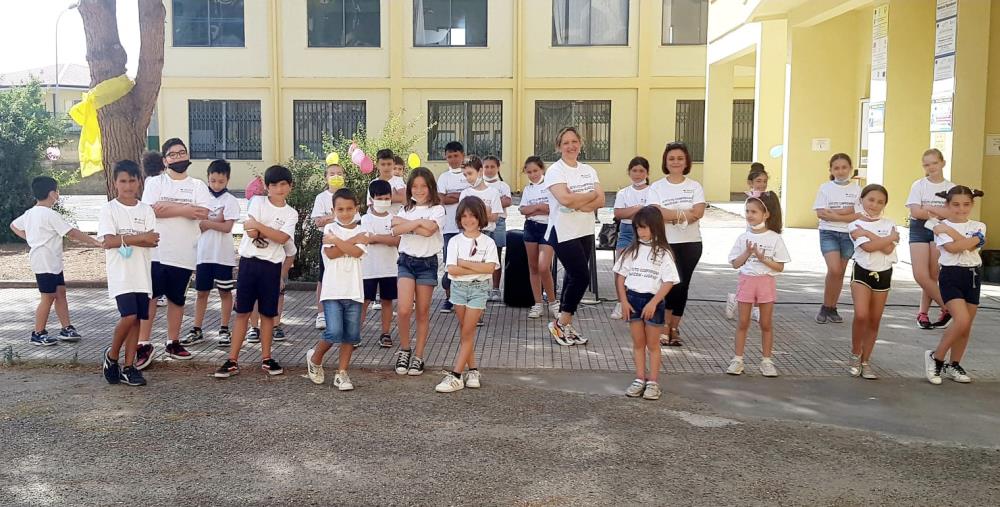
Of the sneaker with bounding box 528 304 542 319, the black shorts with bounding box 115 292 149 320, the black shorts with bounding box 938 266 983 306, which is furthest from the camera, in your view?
the sneaker with bounding box 528 304 542 319

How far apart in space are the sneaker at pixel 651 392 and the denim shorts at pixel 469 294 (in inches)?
50.6

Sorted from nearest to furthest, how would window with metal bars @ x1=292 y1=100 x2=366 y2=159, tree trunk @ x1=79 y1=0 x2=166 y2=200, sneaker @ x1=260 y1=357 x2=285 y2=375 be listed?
sneaker @ x1=260 y1=357 x2=285 y2=375
tree trunk @ x1=79 y1=0 x2=166 y2=200
window with metal bars @ x1=292 y1=100 x2=366 y2=159

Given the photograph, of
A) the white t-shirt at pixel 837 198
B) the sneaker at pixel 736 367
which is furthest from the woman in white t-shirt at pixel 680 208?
the white t-shirt at pixel 837 198

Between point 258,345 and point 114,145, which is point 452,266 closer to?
point 258,345

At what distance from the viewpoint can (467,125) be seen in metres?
28.9

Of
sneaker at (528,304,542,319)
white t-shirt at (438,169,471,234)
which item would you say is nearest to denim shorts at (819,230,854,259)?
sneaker at (528,304,542,319)

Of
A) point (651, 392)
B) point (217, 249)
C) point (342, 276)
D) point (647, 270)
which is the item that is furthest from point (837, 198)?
point (217, 249)

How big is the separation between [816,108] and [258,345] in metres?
13.1

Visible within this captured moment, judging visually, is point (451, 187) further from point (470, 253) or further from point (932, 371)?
point (932, 371)

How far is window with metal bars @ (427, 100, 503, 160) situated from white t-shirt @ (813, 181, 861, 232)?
66.8ft

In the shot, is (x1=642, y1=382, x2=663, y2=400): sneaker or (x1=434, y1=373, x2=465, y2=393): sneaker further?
(x1=434, y1=373, x2=465, y2=393): sneaker

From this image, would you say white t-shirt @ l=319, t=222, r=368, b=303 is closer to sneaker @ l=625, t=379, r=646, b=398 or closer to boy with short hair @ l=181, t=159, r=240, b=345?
boy with short hair @ l=181, t=159, r=240, b=345

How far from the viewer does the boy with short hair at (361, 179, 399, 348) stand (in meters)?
7.41

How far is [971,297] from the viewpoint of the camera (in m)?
6.87
